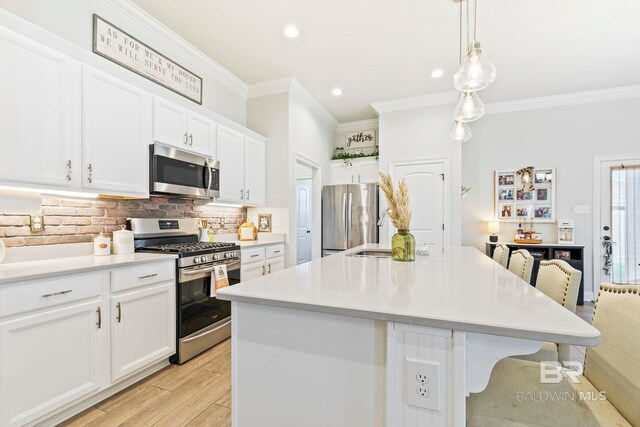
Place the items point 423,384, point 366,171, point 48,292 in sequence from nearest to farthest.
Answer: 1. point 423,384
2. point 48,292
3. point 366,171

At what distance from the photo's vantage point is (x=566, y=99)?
14.3ft

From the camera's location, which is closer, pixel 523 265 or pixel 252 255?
pixel 523 265

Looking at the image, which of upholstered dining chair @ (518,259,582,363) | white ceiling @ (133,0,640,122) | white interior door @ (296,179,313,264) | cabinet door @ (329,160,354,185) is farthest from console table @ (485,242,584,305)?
upholstered dining chair @ (518,259,582,363)

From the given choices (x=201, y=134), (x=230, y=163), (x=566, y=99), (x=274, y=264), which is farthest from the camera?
(x=566, y=99)

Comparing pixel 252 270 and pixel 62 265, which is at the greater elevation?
pixel 62 265

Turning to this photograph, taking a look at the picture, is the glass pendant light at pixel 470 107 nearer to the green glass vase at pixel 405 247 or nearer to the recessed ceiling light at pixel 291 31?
the green glass vase at pixel 405 247

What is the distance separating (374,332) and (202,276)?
1974 mm

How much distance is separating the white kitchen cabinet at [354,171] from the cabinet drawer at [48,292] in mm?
3929

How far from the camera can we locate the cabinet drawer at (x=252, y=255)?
3.15 m

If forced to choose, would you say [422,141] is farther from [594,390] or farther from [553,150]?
[594,390]

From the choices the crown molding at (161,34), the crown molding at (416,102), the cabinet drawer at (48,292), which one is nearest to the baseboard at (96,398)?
the cabinet drawer at (48,292)

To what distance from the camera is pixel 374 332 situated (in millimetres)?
938

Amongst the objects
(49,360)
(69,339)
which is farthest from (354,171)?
(49,360)

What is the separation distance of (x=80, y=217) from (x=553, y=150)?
575 cm
